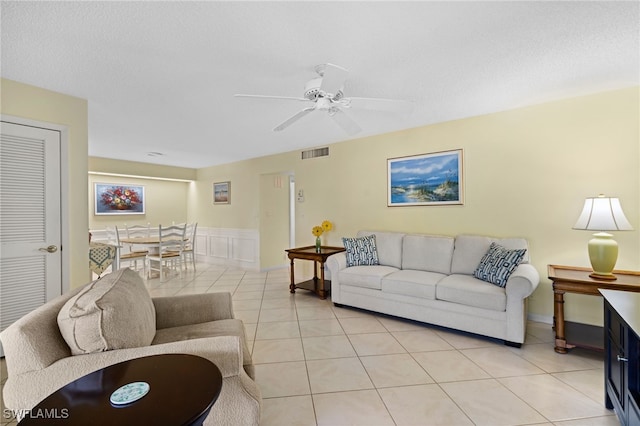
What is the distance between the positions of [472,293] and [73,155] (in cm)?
412

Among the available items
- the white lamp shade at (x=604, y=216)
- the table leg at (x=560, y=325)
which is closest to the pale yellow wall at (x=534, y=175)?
the white lamp shade at (x=604, y=216)

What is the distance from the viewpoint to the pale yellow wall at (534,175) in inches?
107

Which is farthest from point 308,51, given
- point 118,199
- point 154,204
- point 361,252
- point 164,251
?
point 154,204

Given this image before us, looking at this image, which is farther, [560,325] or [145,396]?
[560,325]

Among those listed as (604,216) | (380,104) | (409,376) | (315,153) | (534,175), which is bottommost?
(409,376)

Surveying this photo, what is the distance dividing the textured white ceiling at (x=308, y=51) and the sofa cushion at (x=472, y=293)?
1.87 metres

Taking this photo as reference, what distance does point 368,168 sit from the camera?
14.4ft

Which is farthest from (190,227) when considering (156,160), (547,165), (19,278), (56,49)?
(547,165)

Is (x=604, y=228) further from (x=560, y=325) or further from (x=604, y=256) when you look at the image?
(x=560, y=325)

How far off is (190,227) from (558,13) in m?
6.81

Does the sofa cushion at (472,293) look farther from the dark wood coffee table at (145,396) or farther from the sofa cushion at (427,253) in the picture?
the dark wood coffee table at (145,396)

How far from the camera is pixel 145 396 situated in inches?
37.5

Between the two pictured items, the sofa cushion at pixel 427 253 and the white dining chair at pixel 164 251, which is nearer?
the sofa cushion at pixel 427 253

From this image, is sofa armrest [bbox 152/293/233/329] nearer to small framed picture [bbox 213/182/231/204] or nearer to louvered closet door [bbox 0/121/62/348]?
louvered closet door [bbox 0/121/62/348]
